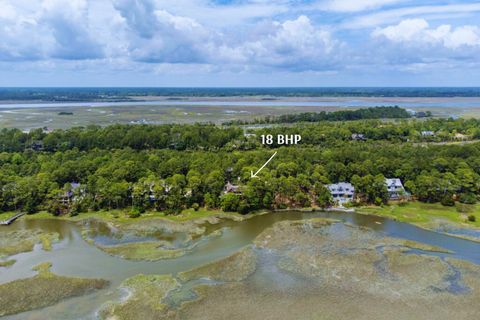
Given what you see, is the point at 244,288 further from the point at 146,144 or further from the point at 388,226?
the point at 146,144

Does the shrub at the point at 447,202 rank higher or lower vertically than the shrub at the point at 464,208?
higher

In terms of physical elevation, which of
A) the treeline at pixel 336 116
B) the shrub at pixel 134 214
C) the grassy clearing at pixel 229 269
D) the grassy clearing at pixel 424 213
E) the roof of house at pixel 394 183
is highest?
the treeline at pixel 336 116

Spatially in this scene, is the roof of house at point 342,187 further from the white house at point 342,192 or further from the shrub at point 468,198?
the shrub at point 468,198

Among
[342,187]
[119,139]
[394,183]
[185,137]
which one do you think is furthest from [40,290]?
[185,137]

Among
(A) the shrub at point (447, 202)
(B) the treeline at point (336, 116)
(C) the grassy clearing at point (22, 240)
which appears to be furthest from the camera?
(B) the treeline at point (336, 116)

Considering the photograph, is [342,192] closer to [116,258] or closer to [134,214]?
[134,214]

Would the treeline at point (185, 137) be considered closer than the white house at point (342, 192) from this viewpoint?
No

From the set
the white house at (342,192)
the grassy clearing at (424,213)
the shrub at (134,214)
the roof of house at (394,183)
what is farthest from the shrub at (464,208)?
the shrub at (134,214)

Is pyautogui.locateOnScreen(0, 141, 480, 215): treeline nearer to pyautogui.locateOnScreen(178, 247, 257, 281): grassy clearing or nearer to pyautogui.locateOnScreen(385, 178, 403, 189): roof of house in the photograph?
pyautogui.locateOnScreen(385, 178, 403, 189): roof of house
